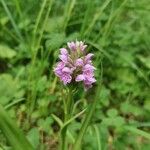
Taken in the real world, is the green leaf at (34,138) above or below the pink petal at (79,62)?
below

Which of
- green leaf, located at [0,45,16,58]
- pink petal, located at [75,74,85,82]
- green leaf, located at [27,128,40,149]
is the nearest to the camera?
pink petal, located at [75,74,85,82]

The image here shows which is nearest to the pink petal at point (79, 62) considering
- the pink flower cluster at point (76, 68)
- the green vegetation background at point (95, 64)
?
the pink flower cluster at point (76, 68)

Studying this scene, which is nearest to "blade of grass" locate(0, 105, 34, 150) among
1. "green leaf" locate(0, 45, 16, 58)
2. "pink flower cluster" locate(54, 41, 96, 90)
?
"pink flower cluster" locate(54, 41, 96, 90)

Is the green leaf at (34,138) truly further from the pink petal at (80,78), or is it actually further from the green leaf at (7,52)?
the green leaf at (7,52)

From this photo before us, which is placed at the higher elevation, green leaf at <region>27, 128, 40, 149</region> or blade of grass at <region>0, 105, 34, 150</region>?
blade of grass at <region>0, 105, 34, 150</region>

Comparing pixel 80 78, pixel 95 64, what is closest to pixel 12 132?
pixel 80 78

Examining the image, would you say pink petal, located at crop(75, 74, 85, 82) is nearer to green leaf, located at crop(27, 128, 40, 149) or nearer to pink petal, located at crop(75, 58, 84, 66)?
pink petal, located at crop(75, 58, 84, 66)

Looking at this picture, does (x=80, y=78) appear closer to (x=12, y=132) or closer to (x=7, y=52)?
(x=12, y=132)
